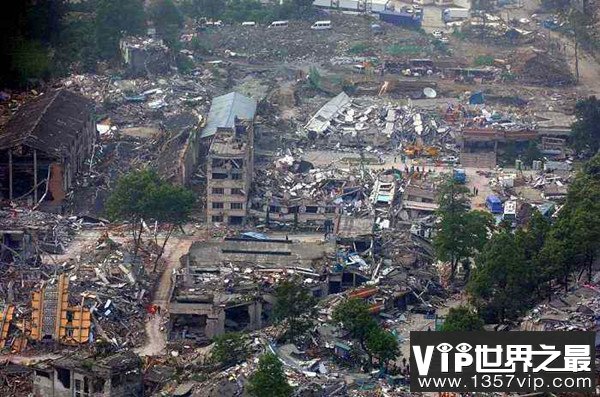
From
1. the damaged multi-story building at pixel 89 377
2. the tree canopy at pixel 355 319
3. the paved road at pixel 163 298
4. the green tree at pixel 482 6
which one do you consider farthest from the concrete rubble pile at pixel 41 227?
the green tree at pixel 482 6

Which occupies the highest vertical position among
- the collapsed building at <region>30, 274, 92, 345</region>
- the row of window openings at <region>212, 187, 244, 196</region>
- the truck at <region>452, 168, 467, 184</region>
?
the row of window openings at <region>212, 187, 244, 196</region>

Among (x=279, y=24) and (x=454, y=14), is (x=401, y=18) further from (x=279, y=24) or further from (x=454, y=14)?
(x=279, y=24)

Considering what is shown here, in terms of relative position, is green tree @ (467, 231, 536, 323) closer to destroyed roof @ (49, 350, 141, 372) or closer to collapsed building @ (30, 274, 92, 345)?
destroyed roof @ (49, 350, 141, 372)

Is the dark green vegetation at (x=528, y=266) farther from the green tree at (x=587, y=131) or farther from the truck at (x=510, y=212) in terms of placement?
the green tree at (x=587, y=131)

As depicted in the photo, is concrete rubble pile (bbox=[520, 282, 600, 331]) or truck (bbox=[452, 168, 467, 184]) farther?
truck (bbox=[452, 168, 467, 184])

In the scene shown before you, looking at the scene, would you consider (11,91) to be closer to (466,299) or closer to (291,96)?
(291,96)

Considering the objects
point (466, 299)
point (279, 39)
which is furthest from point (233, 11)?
point (466, 299)

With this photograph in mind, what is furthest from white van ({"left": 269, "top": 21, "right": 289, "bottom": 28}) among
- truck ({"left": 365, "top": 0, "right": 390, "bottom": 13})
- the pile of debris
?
the pile of debris
